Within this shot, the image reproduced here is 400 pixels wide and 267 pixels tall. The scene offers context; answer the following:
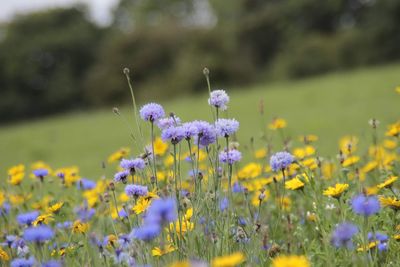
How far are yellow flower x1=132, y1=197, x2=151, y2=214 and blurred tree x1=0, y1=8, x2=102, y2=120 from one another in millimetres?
23915

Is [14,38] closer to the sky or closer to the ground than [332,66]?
closer to the sky

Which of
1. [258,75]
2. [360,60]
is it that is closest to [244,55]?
[258,75]

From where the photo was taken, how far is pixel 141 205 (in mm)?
1945

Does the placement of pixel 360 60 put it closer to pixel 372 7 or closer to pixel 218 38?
pixel 372 7

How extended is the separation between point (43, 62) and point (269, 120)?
61.5 feet

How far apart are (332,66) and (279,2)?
530 cm

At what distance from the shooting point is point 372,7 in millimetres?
19562

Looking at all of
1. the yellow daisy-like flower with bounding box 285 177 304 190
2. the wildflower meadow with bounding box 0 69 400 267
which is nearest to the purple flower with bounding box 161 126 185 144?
the wildflower meadow with bounding box 0 69 400 267

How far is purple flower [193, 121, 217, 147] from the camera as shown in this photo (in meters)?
1.94

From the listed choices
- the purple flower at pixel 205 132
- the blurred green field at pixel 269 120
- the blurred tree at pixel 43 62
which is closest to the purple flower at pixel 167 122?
the purple flower at pixel 205 132

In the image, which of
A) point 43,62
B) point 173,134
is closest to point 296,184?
point 173,134

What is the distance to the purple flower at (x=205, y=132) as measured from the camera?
1939 millimetres

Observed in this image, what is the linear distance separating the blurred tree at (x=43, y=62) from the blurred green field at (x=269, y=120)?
11.0m

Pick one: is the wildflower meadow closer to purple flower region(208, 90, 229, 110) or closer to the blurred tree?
purple flower region(208, 90, 229, 110)
